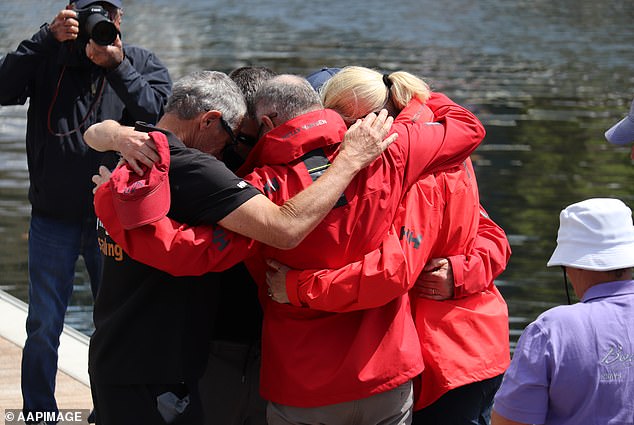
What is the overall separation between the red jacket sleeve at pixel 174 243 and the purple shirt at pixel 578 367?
918 mm

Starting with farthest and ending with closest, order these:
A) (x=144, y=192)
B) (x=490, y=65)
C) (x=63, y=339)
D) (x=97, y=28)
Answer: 1. (x=490, y=65)
2. (x=63, y=339)
3. (x=97, y=28)
4. (x=144, y=192)

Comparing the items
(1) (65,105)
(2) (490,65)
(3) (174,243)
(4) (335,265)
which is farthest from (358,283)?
(2) (490,65)

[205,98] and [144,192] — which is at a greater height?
[205,98]

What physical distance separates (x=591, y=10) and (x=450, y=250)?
29369 millimetres

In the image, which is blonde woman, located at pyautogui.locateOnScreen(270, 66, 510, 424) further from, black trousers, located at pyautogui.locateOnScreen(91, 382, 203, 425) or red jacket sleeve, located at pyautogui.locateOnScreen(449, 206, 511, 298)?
black trousers, located at pyautogui.locateOnScreen(91, 382, 203, 425)

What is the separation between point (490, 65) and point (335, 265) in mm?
18059

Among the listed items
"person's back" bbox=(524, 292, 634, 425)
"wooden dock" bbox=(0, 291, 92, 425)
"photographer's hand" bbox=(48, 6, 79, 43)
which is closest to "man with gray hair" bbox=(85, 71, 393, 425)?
"person's back" bbox=(524, 292, 634, 425)

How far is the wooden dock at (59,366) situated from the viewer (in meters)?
5.50

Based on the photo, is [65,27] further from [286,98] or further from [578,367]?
[578,367]

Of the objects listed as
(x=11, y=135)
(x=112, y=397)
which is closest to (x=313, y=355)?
(x=112, y=397)

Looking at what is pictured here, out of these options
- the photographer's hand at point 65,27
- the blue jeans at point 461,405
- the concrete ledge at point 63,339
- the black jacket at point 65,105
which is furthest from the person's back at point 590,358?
the concrete ledge at point 63,339

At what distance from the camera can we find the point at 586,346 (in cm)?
287

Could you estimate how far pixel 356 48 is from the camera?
892 inches

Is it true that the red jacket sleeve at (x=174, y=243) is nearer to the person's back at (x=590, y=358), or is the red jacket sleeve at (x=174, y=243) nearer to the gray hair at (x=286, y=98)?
the gray hair at (x=286, y=98)
